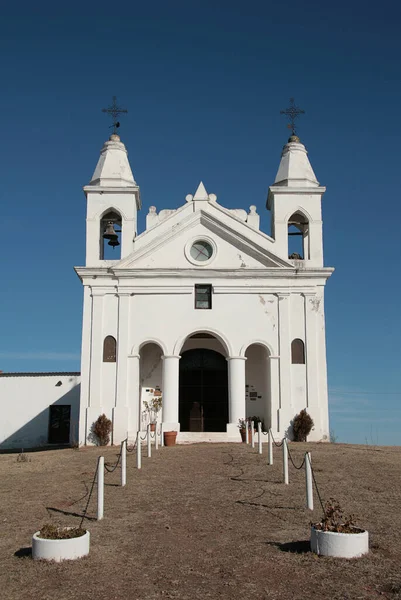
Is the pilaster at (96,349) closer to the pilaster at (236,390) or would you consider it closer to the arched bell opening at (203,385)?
the arched bell opening at (203,385)

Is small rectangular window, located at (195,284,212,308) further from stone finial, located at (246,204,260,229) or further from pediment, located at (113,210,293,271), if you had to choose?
stone finial, located at (246,204,260,229)

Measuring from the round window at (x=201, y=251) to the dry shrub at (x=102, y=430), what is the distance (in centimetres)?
780

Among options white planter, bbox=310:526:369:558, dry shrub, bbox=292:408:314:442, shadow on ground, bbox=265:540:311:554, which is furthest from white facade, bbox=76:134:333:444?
white planter, bbox=310:526:369:558

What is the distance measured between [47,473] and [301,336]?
12.9 m

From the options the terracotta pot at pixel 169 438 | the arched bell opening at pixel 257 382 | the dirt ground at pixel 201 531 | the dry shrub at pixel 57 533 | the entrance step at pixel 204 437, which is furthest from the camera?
the arched bell opening at pixel 257 382

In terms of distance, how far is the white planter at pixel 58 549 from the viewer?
8.89 meters

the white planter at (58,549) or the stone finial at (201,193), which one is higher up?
the stone finial at (201,193)

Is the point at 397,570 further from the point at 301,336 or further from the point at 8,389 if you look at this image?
the point at 8,389

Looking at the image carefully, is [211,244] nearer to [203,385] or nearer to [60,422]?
[203,385]

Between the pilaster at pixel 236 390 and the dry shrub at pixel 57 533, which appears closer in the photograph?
the dry shrub at pixel 57 533

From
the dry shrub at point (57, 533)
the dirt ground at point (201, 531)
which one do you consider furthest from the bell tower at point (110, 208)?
the dry shrub at point (57, 533)

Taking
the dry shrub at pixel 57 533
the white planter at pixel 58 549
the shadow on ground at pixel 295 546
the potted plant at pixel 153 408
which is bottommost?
the shadow on ground at pixel 295 546

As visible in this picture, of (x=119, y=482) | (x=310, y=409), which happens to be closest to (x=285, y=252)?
(x=310, y=409)

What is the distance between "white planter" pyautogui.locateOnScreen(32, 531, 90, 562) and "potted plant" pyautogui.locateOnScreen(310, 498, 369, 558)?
3.27 m
